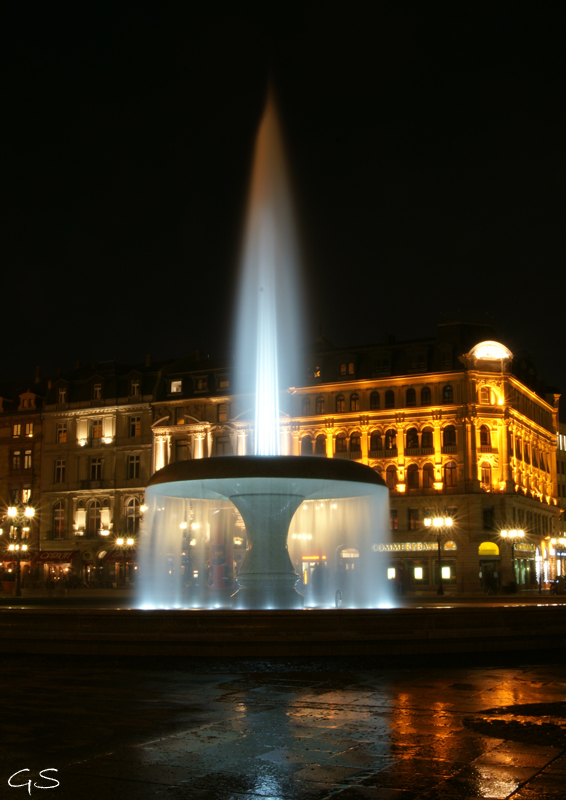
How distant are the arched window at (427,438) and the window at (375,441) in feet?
10.3

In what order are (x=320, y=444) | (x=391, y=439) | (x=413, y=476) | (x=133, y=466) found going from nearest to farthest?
1. (x=413, y=476)
2. (x=391, y=439)
3. (x=320, y=444)
4. (x=133, y=466)

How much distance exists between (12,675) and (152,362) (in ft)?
200

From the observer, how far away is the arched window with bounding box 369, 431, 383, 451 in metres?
60.0

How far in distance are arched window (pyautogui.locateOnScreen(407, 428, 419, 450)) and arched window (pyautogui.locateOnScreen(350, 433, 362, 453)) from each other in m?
3.58

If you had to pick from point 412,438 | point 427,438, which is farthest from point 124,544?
point 427,438

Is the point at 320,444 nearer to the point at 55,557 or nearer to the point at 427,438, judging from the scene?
the point at 427,438

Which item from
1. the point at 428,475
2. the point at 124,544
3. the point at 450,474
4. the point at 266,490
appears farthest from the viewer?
the point at 124,544

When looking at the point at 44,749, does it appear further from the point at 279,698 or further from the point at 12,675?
the point at 12,675

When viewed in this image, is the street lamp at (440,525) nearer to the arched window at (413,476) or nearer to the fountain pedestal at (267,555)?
the arched window at (413,476)

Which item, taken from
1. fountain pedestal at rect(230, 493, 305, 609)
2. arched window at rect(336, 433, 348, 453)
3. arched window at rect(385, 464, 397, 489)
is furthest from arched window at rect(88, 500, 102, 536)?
fountain pedestal at rect(230, 493, 305, 609)

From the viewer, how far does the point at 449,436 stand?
57.8 m

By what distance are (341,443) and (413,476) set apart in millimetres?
5805

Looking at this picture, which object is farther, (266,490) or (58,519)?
(58,519)

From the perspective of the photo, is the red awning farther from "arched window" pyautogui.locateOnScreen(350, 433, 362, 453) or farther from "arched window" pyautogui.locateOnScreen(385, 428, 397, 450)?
"arched window" pyautogui.locateOnScreen(385, 428, 397, 450)
